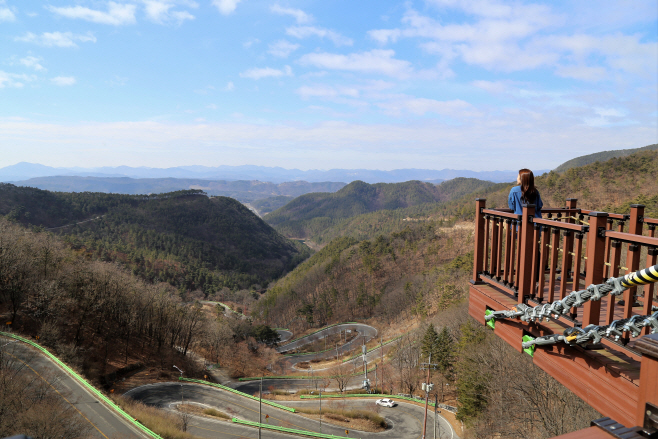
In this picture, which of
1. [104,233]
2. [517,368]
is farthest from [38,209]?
[517,368]

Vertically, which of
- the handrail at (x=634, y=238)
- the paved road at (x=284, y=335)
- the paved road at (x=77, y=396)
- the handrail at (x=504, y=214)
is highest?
the handrail at (x=504, y=214)

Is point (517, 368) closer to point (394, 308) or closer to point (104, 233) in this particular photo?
point (394, 308)

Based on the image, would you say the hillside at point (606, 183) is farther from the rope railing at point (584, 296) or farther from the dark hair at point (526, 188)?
the rope railing at point (584, 296)

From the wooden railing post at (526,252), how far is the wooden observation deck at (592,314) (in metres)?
0.01

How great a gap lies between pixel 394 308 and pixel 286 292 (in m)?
35.4

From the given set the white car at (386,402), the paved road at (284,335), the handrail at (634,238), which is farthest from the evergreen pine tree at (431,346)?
the paved road at (284,335)

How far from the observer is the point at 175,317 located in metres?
46.0

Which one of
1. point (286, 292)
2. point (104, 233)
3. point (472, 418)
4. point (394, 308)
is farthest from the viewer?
point (104, 233)

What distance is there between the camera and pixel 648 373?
2.18 m

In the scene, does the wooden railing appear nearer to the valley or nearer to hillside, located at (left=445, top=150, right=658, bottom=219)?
the valley

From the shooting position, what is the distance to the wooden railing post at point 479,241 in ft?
19.4

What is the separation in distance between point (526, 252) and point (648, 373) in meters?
2.58

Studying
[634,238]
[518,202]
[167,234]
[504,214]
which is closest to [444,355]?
[518,202]

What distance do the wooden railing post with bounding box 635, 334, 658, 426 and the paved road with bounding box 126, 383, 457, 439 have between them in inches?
1132
